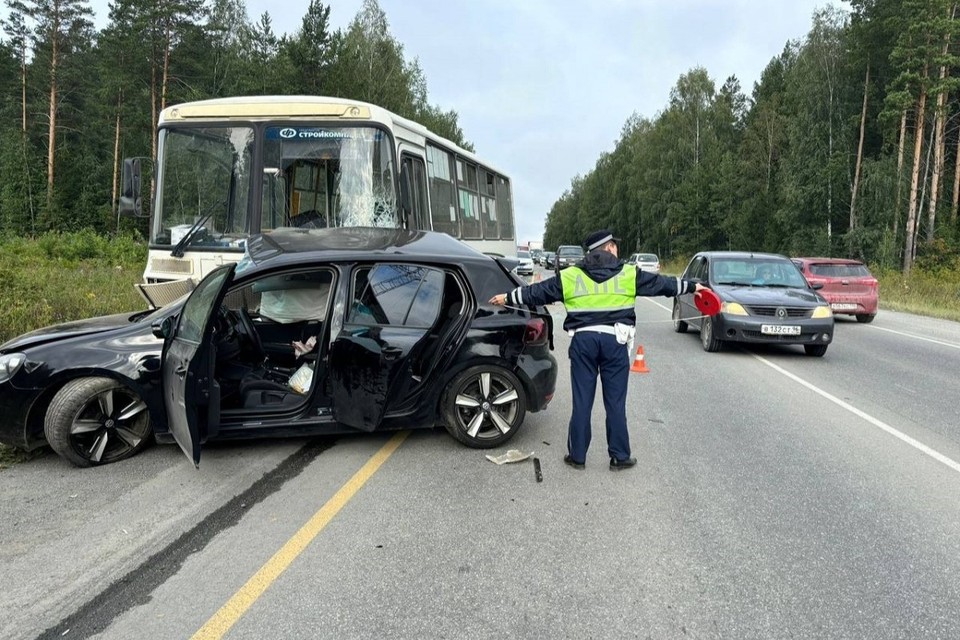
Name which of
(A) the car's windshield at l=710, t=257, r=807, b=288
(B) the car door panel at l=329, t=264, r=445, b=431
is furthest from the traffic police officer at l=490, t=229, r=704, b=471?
(A) the car's windshield at l=710, t=257, r=807, b=288

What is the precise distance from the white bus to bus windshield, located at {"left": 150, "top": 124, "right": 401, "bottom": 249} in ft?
0.04

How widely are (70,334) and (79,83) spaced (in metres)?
47.7

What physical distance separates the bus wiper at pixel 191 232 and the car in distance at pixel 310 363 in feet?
8.82

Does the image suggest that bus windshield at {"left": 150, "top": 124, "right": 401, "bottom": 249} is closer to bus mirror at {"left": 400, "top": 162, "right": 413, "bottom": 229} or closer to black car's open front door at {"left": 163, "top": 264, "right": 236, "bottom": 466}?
bus mirror at {"left": 400, "top": 162, "right": 413, "bottom": 229}

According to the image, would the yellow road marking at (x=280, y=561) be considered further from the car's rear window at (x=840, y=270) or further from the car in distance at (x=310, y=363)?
the car's rear window at (x=840, y=270)

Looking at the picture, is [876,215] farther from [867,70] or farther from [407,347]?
[407,347]

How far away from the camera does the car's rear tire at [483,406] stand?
5.26 meters

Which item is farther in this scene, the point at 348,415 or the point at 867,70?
the point at 867,70

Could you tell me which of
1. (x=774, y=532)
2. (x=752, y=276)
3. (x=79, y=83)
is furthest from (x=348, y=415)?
(x=79, y=83)

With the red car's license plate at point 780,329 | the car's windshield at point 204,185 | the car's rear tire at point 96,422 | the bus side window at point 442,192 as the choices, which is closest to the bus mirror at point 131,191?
the car's windshield at point 204,185

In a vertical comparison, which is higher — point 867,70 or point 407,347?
point 867,70

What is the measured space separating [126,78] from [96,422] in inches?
1576

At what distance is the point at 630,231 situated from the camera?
74.1 m

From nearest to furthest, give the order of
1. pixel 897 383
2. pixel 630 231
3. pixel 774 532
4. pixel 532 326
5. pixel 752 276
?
pixel 774 532
pixel 532 326
pixel 897 383
pixel 752 276
pixel 630 231
